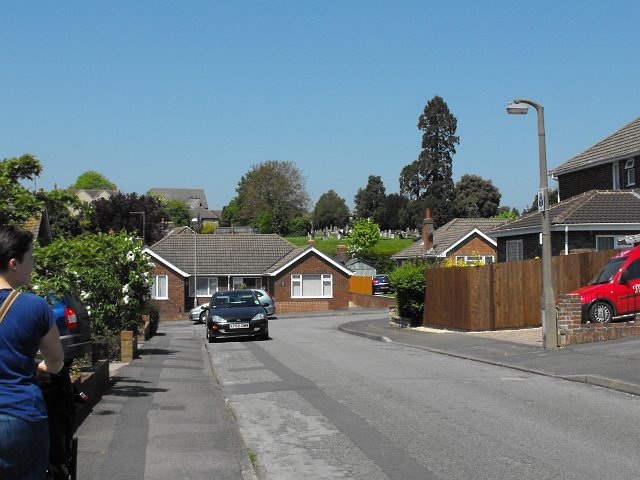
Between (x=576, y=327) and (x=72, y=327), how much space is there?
11721mm

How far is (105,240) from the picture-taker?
19922mm

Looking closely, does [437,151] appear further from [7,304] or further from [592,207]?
[7,304]

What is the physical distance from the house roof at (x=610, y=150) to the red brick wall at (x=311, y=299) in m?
21.4

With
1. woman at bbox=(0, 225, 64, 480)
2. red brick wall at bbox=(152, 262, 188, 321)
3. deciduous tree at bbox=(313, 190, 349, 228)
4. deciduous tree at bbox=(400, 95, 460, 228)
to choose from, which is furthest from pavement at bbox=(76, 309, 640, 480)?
deciduous tree at bbox=(313, 190, 349, 228)

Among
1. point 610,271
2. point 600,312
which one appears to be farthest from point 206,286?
point 600,312

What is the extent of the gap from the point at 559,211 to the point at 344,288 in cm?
2799

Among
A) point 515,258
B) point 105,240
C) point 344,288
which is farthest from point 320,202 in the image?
point 105,240

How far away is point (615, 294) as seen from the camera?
20.8 m

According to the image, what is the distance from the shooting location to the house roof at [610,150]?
3450 centimetres

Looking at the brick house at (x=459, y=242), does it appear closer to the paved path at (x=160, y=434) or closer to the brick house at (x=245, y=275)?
the brick house at (x=245, y=275)

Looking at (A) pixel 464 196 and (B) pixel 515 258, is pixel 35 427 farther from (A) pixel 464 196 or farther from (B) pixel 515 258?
(A) pixel 464 196

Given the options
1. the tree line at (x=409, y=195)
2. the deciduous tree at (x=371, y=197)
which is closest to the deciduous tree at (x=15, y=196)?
the tree line at (x=409, y=195)

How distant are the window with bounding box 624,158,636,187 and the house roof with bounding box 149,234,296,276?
99.0ft

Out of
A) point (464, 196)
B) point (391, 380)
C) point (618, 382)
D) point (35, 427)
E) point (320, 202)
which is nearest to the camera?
point (35, 427)
